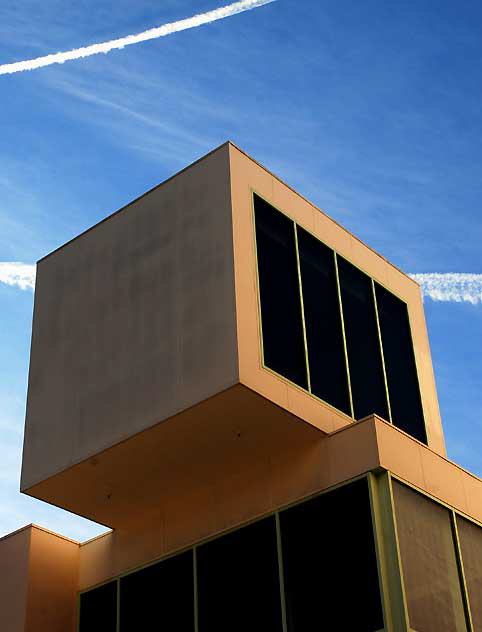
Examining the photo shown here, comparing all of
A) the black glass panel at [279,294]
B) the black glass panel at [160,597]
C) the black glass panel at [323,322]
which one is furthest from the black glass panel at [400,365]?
the black glass panel at [160,597]

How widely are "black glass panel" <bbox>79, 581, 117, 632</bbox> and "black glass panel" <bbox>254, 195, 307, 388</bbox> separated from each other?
6036mm

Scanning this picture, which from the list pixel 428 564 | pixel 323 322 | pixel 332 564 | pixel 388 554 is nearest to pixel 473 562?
pixel 428 564

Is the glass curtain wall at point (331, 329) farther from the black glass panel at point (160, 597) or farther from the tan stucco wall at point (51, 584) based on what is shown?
the tan stucco wall at point (51, 584)

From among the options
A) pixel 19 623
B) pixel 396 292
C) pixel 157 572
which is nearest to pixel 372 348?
pixel 396 292

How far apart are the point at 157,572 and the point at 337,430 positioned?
4.77 metres

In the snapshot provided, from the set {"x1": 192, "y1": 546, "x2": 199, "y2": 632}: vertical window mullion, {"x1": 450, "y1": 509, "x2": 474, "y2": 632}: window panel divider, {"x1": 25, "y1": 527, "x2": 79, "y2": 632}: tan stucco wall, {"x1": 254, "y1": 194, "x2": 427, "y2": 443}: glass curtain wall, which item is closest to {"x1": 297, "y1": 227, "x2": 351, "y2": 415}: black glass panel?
{"x1": 254, "y1": 194, "x2": 427, "y2": 443}: glass curtain wall

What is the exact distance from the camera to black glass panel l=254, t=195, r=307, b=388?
22.4m

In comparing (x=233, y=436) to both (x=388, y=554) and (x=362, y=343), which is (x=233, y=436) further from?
(x=362, y=343)

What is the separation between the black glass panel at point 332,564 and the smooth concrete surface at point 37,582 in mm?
6088

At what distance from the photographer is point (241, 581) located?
21.7 meters

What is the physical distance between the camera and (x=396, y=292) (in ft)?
89.6

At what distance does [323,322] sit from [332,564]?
5.51 m

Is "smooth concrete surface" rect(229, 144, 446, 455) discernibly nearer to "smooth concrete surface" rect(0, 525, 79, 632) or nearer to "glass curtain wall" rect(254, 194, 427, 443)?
"glass curtain wall" rect(254, 194, 427, 443)

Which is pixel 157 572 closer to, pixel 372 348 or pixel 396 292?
pixel 372 348
